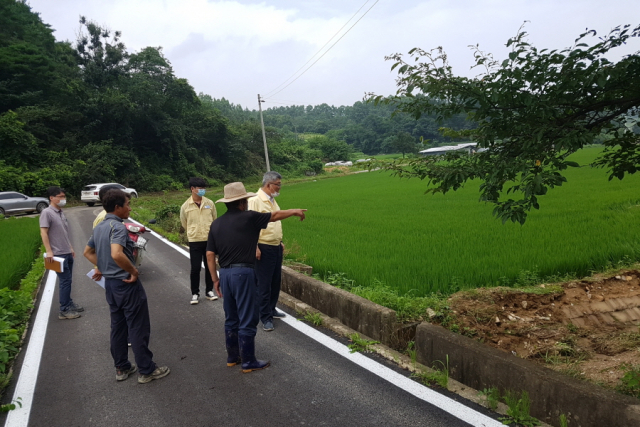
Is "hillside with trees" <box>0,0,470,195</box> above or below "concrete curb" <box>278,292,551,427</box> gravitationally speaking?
above

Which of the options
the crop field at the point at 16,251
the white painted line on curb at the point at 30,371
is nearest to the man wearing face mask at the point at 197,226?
the white painted line on curb at the point at 30,371

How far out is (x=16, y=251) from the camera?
9.41m

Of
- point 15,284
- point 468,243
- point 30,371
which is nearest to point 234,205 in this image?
point 30,371

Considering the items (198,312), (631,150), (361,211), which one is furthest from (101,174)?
(631,150)

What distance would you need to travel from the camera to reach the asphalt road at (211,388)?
3.01 metres

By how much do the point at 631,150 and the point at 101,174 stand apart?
101ft

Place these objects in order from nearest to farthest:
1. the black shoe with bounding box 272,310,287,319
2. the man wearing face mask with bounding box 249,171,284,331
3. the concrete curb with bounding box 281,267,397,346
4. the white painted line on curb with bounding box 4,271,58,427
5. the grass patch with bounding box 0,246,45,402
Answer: the white painted line on curb with bounding box 4,271,58,427, the grass patch with bounding box 0,246,45,402, the concrete curb with bounding box 281,267,397,346, the man wearing face mask with bounding box 249,171,284,331, the black shoe with bounding box 272,310,287,319

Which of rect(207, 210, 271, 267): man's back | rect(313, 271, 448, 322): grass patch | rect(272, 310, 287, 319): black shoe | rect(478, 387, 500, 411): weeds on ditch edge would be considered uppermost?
rect(207, 210, 271, 267): man's back

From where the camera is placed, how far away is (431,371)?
3.49 metres

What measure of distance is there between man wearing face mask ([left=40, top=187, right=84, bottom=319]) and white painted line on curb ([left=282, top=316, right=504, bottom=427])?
3193 mm

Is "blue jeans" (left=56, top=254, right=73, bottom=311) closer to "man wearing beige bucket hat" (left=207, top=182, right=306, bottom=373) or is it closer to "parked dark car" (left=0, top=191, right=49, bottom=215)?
"man wearing beige bucket hat" (left=207, top=182, right=306, bottom=373)

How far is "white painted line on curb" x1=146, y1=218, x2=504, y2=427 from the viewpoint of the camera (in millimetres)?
2824

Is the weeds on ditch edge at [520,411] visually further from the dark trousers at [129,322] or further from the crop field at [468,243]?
the dark trousers at [129,322]

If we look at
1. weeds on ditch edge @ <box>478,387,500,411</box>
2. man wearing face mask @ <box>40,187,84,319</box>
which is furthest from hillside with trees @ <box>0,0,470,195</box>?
weeds on ditch edge @ <box>478,387,500,411</box>
